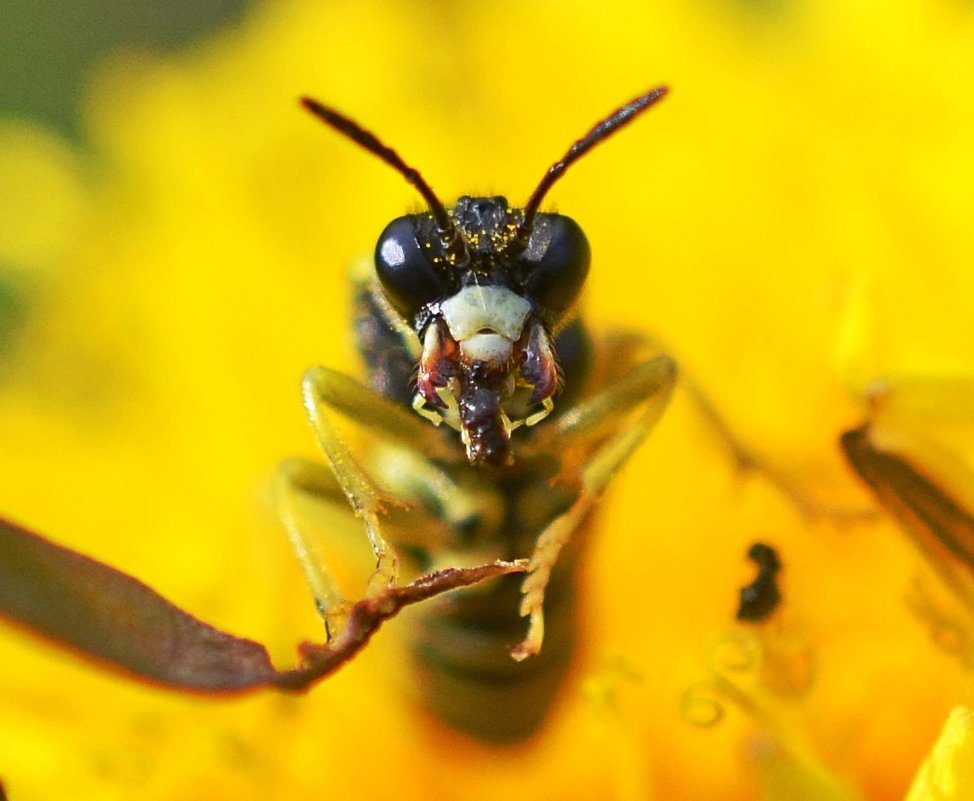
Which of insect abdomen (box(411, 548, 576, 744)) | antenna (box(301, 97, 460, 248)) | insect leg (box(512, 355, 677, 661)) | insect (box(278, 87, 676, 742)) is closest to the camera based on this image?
antenna (box(301, 97, 460, 248))

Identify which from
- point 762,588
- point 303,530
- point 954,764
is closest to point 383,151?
point 303,530

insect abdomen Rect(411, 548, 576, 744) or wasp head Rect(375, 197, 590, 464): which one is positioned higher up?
wasp head Rect(375, 197, 590, 464)

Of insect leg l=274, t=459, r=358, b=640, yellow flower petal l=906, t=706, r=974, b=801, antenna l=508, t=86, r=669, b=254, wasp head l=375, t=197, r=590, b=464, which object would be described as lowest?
yellow flower petal l=906, t=706, r=974, b=801

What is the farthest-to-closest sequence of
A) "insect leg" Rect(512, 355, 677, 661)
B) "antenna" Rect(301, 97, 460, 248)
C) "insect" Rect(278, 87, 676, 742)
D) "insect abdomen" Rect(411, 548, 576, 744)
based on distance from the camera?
"insect abdomen" Rect(411, 548, 576, 744), "insect leg" Rect(512, 355, 677, 661), "insect" Rect(278, 87, 676, 742), "antenna" Rect(301, 97, 460, 248)

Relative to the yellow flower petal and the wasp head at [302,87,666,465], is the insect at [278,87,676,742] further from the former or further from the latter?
the yellow flower petal

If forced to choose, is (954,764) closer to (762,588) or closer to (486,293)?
(762,588)

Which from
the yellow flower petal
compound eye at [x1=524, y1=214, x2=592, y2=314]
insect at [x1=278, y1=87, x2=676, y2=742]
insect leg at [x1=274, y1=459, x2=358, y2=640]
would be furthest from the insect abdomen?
the yellow flower petal

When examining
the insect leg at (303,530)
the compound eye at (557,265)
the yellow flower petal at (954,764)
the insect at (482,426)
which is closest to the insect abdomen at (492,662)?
the insect at (482,426)

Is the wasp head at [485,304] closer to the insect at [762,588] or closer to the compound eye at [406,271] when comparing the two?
the compound eye at [406,271]
